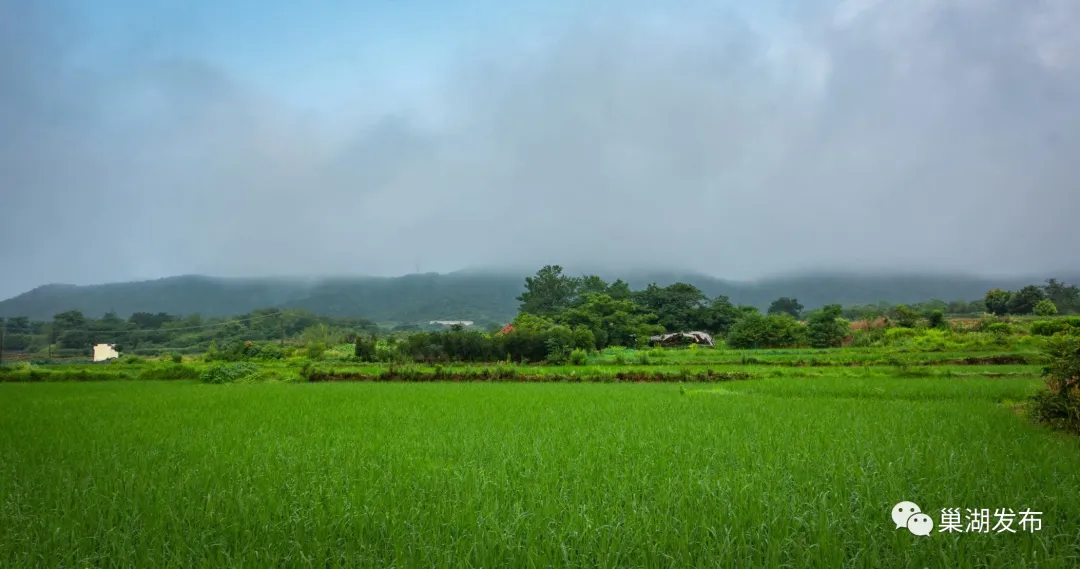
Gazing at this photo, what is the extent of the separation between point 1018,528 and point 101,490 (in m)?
6.59

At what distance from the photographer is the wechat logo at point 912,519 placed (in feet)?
9.42

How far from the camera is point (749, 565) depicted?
8.38ft

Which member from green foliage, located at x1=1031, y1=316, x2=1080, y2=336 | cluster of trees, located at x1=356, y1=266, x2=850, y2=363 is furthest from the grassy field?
green foliage, located at x1=1031, y1=316, x2=1080, y2=336

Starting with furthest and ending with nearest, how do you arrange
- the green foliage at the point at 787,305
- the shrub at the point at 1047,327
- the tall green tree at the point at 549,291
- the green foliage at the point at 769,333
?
the green foliage at the point at 787,305, the tall green tree at the point at 549,291, the green foliage at the point at 769,333, the shrub at the point at 1047,327

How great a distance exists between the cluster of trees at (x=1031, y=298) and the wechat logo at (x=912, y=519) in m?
49.6

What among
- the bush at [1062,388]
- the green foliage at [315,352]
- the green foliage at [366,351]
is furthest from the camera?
the green foliage at [315,352]

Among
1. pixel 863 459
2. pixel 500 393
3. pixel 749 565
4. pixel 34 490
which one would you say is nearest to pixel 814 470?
pixel 863 459

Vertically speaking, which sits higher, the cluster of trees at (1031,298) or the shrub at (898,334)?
the cluster of trees at (1031,298)

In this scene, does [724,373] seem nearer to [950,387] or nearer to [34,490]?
[950,387]

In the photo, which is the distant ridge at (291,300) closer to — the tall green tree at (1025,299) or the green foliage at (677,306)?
the green foliage at (677,306)

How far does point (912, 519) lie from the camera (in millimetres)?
2941

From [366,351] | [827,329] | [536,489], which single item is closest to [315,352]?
[366,351]

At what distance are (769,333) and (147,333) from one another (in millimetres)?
47262

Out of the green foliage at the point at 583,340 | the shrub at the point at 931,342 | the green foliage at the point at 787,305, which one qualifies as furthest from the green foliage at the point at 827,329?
the green foliage at the point at 787,305
